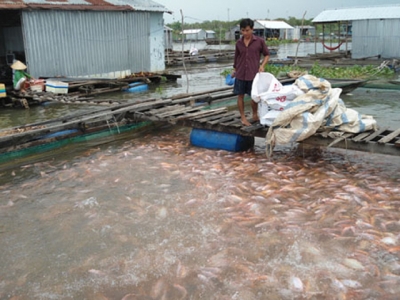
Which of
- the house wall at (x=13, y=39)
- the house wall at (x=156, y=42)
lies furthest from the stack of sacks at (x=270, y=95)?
the house wall at (x=13, y=39)

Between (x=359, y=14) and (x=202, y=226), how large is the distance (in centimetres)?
2507

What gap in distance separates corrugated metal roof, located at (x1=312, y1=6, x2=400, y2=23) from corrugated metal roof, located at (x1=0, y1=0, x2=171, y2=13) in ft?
40.5

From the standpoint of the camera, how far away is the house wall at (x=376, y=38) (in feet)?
76.8

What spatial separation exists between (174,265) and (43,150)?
5.11 m

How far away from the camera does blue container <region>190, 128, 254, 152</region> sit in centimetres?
758

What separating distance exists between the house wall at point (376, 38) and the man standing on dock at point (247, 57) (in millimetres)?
20107

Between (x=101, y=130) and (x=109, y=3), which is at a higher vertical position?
(x=109, y=3)

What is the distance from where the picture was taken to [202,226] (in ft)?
15.5

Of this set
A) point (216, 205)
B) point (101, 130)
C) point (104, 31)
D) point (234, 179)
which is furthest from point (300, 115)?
point (104, 31)

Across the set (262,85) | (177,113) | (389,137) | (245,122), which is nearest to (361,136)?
(389,137)

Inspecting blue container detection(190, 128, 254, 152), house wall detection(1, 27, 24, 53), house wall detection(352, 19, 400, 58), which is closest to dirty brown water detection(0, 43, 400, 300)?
blue container detection(190, 128, 254, 152)

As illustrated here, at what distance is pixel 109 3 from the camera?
17703mm

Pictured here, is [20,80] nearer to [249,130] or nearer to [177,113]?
[177,113]

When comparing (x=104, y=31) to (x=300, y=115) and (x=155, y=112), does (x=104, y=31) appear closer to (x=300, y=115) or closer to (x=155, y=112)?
(x=155, y=112)
